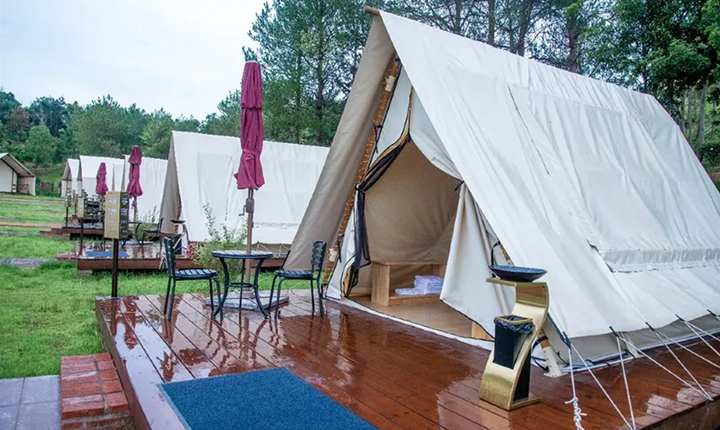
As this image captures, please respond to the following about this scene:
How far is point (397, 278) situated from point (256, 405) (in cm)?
348

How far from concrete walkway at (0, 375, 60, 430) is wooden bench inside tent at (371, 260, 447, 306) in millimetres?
3078

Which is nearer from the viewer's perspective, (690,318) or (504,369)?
(504,369)

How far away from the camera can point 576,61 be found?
13062 mm

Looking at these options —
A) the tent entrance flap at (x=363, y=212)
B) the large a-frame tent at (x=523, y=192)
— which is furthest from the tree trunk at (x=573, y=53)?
the tent entrance flap at (x=363, y=212)

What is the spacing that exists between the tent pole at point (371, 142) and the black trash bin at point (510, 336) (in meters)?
2.89

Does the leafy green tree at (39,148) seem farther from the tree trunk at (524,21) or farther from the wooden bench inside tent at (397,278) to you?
the wooden bench inside tent at (397,278)

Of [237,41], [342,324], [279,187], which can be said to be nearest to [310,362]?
[342,324]

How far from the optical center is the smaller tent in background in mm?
31625

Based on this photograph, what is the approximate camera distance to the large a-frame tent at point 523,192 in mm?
3391

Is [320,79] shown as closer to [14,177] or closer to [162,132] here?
[162,132]

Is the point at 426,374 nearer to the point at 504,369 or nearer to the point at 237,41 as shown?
the point at 504,369

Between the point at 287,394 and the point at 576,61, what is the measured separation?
43.3 feet

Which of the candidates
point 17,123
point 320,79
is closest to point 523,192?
point 320,79

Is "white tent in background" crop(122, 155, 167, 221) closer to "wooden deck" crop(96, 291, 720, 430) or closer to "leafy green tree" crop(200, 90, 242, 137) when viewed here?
"leafy green tree" crop(200, 90, 242, 137)
